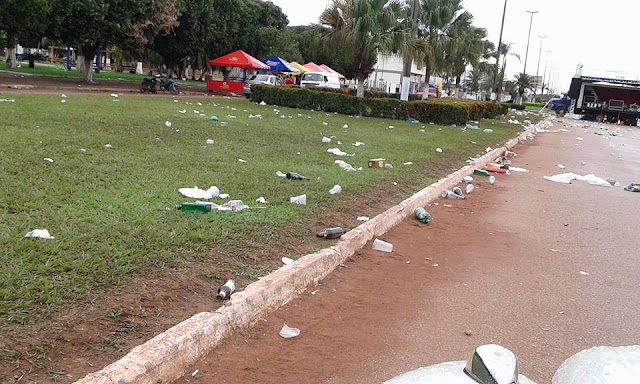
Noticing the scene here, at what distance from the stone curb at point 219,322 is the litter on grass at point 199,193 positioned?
1.52 m

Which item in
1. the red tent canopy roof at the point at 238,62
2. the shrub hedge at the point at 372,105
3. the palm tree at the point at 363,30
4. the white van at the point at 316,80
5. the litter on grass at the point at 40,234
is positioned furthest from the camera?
the white van at the point at 316,80

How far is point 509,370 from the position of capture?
1587 millimetres

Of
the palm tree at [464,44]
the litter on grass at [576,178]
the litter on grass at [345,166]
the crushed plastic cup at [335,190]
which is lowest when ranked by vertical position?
the litter on grass at [576,178]

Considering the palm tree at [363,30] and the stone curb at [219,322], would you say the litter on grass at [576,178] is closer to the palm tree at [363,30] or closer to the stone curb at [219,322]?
the stone curb at [219,322]

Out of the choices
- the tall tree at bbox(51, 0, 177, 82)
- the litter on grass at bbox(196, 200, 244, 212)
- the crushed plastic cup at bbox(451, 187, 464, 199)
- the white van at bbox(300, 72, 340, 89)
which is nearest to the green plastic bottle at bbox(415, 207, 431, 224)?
the crushed plastic cup at bbox(451, 187, 464, 199)

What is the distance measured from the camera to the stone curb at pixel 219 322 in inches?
103

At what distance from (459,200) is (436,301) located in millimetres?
4312

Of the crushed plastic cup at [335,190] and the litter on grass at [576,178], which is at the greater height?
the crushed plastic cup at [335,190]

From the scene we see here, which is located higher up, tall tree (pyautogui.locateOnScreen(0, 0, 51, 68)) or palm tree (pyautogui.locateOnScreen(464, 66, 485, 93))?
palm tree (pyautogui.locateOnScreen(464, 66, 485, 93))

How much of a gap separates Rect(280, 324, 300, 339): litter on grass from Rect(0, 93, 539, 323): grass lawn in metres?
0.58

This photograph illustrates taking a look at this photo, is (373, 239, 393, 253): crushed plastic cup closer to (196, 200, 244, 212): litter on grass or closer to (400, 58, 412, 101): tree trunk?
(196, 200, 244, 212): litter on grass

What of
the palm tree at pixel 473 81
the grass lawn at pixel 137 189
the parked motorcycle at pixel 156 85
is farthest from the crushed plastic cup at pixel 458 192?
the palm tree at pixel 473 81

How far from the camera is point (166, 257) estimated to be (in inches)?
156

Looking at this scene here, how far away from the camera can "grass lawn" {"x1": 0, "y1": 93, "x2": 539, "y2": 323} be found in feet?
11.7
